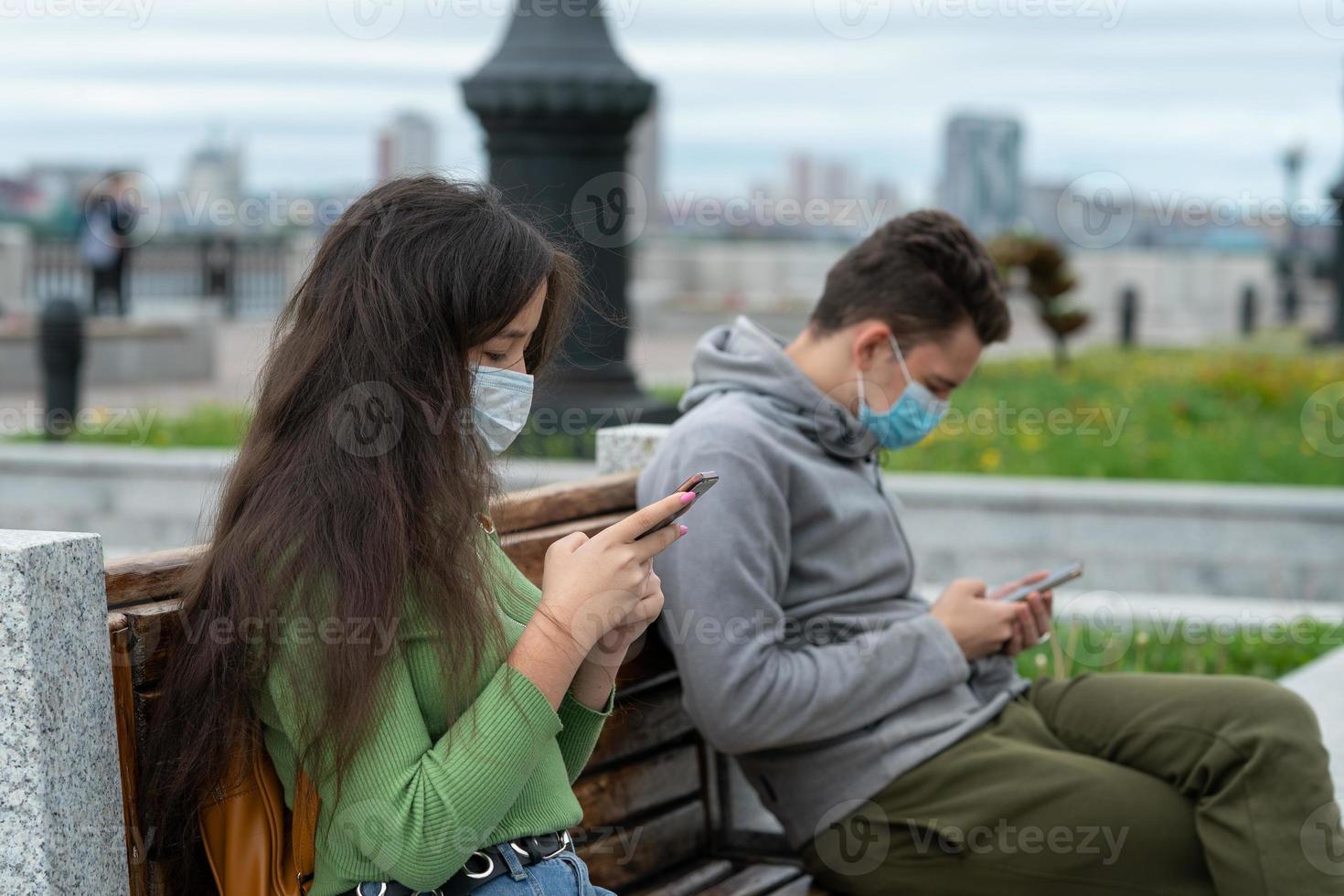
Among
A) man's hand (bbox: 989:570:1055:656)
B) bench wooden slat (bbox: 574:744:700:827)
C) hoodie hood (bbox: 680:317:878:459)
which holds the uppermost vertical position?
hoodie hood (bbox: 680:317:878:459)

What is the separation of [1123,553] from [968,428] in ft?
9.18

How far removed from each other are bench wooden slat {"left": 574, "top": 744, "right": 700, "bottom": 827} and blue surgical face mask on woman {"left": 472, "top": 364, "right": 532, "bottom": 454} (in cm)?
83

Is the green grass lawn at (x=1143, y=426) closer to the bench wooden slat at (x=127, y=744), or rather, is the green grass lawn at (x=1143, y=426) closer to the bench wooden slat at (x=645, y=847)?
the bench wooden slat at (x=645, y=847)

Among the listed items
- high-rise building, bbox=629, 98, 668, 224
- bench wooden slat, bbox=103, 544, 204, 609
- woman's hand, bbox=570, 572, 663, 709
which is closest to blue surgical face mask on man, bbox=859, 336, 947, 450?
woman's hand, bbox=570, 572, 663, 709

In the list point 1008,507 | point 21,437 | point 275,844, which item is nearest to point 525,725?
point 275,844

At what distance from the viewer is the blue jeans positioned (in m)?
1.98

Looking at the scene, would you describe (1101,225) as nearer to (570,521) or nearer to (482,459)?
(570,521)

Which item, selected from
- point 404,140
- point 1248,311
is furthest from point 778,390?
point 1248,311

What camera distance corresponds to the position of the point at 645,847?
9.84 feet

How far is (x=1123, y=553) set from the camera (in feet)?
21.8

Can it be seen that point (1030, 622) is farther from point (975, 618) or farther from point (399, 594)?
point (399, 594)

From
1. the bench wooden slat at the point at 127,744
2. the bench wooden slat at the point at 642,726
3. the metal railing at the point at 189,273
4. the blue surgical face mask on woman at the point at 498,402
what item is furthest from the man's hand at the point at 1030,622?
the metal railing at the point at 189,273

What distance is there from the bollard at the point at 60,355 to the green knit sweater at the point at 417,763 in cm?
842

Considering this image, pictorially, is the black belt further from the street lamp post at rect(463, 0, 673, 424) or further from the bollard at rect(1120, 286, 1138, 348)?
the bollard at rect(1120, 286, 1138, 348)
